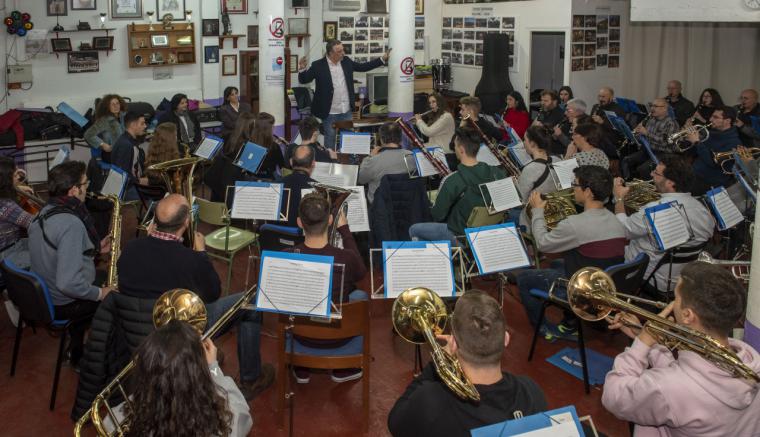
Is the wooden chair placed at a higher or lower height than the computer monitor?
lower

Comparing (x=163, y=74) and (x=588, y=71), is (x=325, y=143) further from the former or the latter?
(x=588, y=71)

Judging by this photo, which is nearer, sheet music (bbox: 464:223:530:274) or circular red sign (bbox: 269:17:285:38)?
sheet music (bbox: 464:223:530:274)

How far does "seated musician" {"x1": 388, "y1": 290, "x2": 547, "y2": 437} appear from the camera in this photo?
8.91 ft

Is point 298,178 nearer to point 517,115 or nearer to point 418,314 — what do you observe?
point 418,314

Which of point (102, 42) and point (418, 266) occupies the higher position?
point (102, 42)

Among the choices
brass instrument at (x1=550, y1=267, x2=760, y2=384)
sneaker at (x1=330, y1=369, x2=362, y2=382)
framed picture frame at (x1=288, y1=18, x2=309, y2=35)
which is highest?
framed picture frame at (x1=288, y1=18, x2=309, y2=35)

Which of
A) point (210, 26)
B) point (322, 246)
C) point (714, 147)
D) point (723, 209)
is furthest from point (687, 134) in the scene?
point (210, 26)

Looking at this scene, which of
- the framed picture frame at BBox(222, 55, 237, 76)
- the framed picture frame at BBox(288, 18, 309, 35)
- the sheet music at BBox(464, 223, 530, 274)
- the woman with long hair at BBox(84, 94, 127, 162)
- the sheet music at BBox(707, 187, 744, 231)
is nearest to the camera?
the sheet music at BBox(464, 223, 530, 274)

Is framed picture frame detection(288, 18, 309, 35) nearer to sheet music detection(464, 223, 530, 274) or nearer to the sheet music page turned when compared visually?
sheet music detection(464, 223, 530, 274)

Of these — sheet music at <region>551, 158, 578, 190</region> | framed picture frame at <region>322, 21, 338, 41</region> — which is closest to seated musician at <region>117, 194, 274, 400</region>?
sheet music at <region>551, 158, 578, 190</region>

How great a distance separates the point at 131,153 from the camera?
25.5 feet

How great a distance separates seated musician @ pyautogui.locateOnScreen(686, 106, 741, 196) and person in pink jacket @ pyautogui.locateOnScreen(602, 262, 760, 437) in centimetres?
535

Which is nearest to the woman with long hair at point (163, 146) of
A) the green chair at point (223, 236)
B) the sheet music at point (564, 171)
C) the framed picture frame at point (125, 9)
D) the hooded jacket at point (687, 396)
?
the green chair at point (223, 236)

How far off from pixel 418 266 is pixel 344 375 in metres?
1.12
